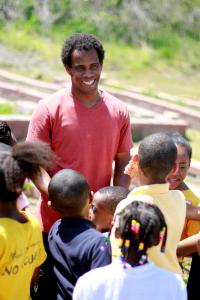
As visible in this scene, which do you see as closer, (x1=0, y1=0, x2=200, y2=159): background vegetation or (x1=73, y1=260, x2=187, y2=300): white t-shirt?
(x1=73, y1=260, x2=187, y2=300): white t-shirt

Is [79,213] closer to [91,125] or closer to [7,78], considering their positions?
[91,125]

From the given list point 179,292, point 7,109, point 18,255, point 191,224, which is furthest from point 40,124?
point 7,109

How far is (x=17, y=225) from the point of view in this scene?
2896 millimetres

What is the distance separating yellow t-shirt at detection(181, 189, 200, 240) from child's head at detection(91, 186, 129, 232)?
1.26 feet

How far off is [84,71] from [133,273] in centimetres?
139

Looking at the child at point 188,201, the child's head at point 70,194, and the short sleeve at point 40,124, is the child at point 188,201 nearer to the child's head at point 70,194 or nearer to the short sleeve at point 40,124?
the child's head at point 70,194

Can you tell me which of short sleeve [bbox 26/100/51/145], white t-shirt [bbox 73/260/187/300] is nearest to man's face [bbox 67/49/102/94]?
short sleeve [bbox 26/100/51/145]

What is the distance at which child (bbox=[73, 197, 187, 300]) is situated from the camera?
8.56 ft

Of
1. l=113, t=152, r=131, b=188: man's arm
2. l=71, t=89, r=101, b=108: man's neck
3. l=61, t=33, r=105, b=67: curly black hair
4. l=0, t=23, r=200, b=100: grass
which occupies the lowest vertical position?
l=0, t=23, r=200, b=100: grass

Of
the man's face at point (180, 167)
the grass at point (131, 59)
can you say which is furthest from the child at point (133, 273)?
the grass at point (131, 59)

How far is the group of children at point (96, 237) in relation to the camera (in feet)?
8.61

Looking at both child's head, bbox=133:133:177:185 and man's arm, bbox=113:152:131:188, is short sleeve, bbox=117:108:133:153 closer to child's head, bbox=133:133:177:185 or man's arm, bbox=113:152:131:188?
man's arm, bbox=113:152:131:188

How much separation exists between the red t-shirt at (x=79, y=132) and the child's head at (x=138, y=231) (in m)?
0.99

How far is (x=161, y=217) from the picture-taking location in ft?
8.82
